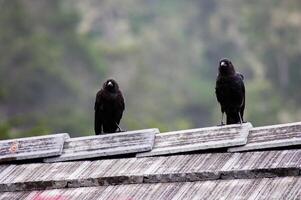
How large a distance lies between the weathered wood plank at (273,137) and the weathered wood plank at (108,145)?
0.62 metres

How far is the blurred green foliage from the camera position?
1492 inches

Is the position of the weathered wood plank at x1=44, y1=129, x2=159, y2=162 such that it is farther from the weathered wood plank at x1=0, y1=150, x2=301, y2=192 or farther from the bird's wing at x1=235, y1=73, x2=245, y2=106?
the bird's wing at x1=235, y1=73, x2=245, y2=106

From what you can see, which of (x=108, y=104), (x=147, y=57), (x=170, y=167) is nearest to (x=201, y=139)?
(x=170, y=167)

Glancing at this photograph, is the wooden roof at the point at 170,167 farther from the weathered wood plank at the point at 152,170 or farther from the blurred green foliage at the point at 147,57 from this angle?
the blurred green foliage at the point at 147,57

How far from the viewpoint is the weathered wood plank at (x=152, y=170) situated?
5.59 meters

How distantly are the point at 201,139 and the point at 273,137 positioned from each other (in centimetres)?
45

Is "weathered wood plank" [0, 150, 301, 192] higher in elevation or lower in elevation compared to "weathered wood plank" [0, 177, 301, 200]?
higher

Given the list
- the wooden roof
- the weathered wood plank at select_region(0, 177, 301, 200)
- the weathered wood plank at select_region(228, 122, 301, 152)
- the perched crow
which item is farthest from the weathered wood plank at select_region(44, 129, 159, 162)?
Answer: the perched crow

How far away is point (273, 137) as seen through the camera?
5.91 metres

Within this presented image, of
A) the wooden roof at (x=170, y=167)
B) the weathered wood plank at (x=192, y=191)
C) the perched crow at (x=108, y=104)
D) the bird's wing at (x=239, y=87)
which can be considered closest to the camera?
the weathered wood plank at (x=192, y=191)

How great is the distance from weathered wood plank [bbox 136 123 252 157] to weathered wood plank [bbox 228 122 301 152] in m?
0.04

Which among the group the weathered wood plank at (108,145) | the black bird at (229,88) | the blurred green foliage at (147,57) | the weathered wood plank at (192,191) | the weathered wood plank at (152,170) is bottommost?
the weathered wood plank at (192,191)

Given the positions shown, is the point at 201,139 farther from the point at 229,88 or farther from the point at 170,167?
the point at 229,88

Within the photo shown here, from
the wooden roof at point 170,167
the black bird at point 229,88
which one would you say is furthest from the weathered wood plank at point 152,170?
the black bird at point 229,88
